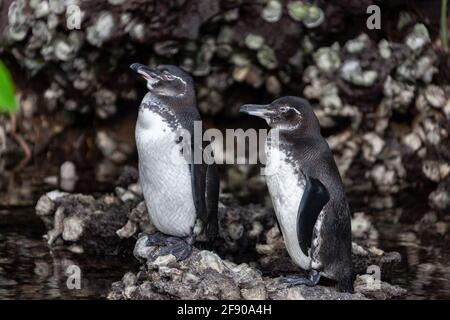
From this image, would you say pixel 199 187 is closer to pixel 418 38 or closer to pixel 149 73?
pixel 149 73

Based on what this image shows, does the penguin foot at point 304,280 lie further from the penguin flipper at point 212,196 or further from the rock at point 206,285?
the penguin flipper at point 212,196

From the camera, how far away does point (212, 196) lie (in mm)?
5398

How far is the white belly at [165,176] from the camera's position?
5.27 m

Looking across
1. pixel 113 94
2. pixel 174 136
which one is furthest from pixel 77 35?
pixel 174 136

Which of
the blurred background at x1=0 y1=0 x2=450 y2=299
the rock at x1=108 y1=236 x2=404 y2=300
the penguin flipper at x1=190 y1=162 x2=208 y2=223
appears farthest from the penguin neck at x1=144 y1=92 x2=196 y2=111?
the blurred background at x1=0 y1=0 x2=450 y2=299

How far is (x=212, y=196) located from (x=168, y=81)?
654 millimetres

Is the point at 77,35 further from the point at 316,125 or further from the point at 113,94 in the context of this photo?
the point at 316,125

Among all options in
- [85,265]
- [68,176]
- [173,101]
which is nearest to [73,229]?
[85,265]

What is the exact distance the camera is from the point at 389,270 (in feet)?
18.5

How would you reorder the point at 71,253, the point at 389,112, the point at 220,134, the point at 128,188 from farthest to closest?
the point at 220,134 → the point at 389,112 → the point at 128,188 → the point at 71,253

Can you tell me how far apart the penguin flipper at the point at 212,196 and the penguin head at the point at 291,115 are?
477 mm

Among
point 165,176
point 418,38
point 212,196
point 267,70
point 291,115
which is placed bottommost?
point 212,196

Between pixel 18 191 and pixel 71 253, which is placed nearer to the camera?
pixel 71 253
